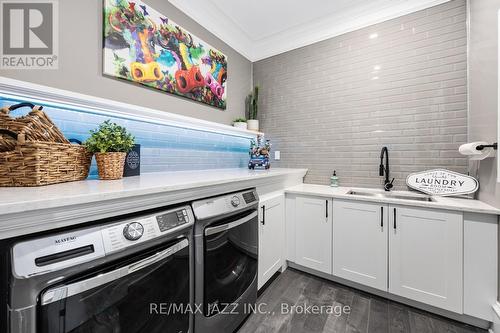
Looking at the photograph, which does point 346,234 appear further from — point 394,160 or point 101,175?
point 101,175

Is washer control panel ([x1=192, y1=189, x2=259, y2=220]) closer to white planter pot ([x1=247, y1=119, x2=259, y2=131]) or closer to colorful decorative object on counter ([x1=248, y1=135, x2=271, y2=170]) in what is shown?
colorful decorative object on counter ([x1=248, y1=135, x2=271, y2=170])

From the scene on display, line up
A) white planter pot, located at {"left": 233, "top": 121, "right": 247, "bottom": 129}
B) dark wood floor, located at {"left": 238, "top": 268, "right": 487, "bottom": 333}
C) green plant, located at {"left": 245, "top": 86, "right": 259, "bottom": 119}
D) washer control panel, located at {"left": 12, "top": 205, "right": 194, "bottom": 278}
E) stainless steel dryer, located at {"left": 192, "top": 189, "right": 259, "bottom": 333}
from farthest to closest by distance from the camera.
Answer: green plant, located at {"left": 245, "top": 86, "right": 259, "bottom": 119}
white planter pot, located at {"left": 233, "top": 121, "right": 247, "bottom": 129}
dark wood floor, located at {"left": 238, "top": 268, "right": 487, "bottom": 333}
stainless steel dryer, located at {"left": 192, "top": 189, "right": 259, "bottom": 333}
washer control panel, located at {"left": 12, "top": 205, "right": 194, "bottom": 278}

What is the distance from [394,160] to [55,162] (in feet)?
8.69

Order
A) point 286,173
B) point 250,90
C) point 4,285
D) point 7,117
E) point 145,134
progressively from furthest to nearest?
point 250,90, point 286,173, point 145,134, point 7,117, point 4,285

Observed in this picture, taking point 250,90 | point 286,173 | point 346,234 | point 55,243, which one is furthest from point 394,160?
point 55,243

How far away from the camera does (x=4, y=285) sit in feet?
1.92

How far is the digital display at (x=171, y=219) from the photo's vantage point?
3.08ft

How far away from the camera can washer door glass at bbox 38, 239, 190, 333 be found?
639 millimetres

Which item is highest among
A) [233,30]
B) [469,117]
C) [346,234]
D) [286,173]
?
[233,30]

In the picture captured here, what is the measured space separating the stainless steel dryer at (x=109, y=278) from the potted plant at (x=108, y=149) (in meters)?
0.45

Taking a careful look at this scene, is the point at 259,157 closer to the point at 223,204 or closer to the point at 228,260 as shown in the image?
the point at 223,204

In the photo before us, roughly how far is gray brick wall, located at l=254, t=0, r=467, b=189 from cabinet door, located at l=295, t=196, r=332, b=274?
596 mm

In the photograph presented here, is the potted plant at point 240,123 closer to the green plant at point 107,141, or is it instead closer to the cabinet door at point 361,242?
the cabinet door at point 361,242

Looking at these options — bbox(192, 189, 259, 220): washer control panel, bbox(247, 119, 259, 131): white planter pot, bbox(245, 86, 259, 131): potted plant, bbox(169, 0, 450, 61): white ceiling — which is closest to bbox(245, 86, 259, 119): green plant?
bbox(245, 86, 259, 131): potted plant
